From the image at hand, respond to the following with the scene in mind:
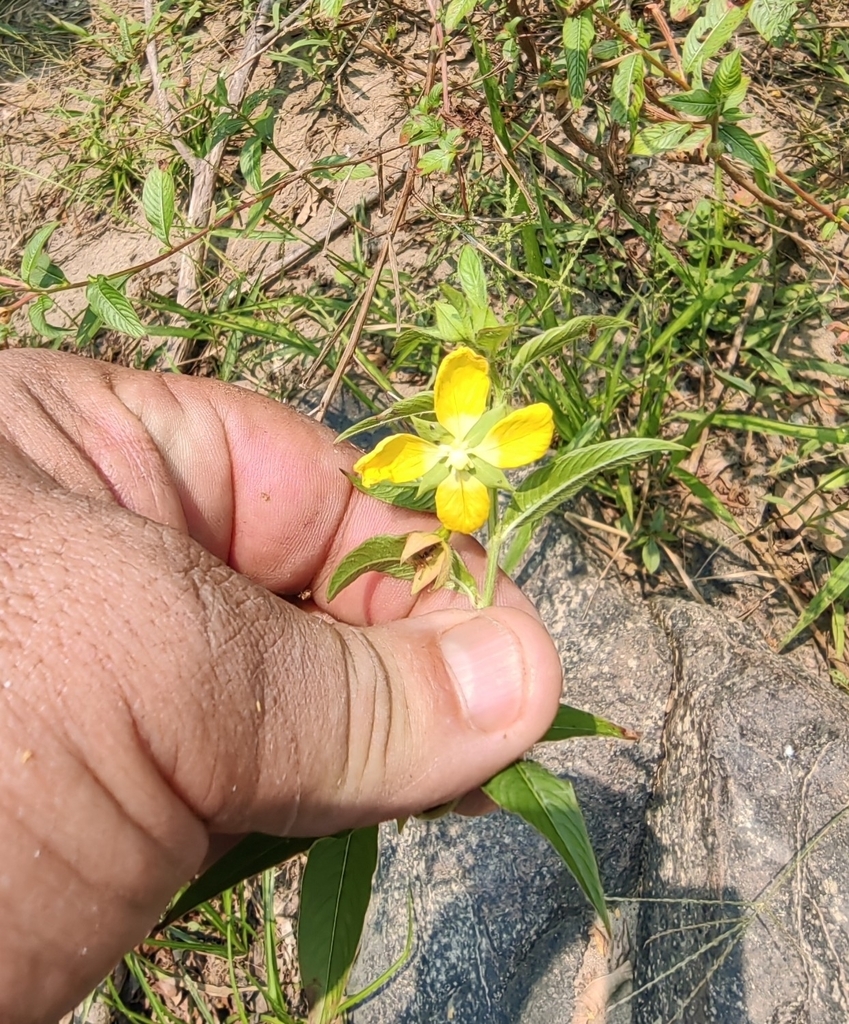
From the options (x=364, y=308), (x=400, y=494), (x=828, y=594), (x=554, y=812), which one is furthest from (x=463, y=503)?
(x=828, y=594)

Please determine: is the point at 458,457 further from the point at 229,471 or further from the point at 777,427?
the point at 777,427

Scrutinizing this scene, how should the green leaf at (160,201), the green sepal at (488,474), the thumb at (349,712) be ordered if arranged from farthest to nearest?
1. the green leaf at (160,201)
2. the green sepal at (488,474)
3. the thumb at (349,712)

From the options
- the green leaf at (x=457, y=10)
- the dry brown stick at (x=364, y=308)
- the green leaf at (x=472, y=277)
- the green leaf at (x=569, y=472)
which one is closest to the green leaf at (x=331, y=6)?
the green leaf at (x=457, y=10)

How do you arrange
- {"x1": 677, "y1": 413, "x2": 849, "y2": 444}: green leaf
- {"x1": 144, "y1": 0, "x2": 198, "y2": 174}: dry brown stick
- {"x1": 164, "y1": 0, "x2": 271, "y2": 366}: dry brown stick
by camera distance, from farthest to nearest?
{"x1": 144, "y1": 0, "x2": 198, "y2": 174}: dry brown stick < {"x1": 164, "y1": 0, "x2": 271, "y2": 366}: dry brown stick < {"x1": 677, "y1": 413, "x2": 849, "y2": 444}: green leaf

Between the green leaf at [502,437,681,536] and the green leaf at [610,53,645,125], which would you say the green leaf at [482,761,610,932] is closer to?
the green leaf at [502,437,681,536]

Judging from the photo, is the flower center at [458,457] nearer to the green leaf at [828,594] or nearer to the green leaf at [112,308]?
the green leaf at [112,308]

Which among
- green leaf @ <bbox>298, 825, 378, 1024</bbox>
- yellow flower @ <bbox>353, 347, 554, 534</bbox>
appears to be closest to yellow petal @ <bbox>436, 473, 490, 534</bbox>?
yellow flower @ <bbox>353, 347, 554, 534</bbox>
